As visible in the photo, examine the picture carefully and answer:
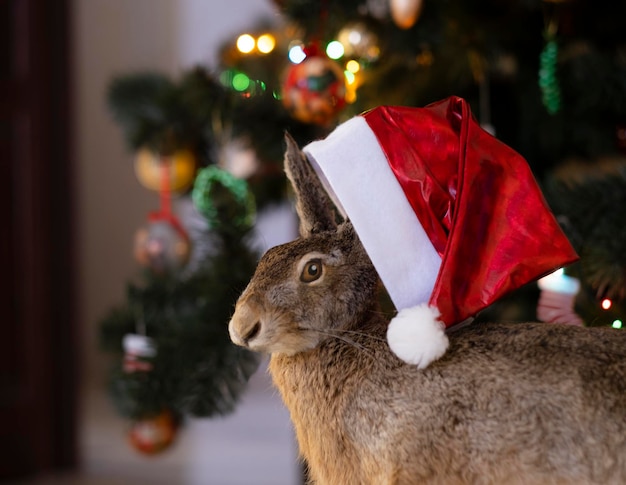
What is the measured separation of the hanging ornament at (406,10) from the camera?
680 mm

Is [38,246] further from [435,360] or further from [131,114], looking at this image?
[435,360]

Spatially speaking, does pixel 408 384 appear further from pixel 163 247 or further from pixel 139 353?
pixel 163 247

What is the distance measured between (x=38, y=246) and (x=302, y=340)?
119cm

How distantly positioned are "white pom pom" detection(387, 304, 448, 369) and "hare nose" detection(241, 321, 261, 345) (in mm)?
68

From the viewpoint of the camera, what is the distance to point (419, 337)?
0.37 metres

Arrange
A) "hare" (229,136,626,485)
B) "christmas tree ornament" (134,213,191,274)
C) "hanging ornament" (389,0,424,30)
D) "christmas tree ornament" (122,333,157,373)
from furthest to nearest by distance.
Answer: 1. "christmas tree ornament" (134,213,191,274)
2. "christmas tree ornament" (122,333,157,373)
3. "hanging ornament" (389,0,424,30)
4. "hare" (229,136,626,485)

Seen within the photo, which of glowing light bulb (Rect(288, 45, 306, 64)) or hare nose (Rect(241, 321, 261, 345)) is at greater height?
glowing light bulb (Rect(288, 45, 306, 64))

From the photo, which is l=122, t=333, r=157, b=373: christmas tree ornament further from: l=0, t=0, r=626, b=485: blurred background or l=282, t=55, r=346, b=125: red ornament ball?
l=282, t=55, r=346, b=125: red ornament ball

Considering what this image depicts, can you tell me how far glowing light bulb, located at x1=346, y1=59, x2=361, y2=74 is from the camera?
0.77m

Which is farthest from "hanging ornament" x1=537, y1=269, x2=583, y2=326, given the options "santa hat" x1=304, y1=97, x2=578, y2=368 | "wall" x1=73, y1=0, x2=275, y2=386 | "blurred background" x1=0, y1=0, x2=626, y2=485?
"wall" x1=73, y1=0, x2=275, y2=386

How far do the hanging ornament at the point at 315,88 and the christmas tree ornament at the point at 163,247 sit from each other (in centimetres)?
30

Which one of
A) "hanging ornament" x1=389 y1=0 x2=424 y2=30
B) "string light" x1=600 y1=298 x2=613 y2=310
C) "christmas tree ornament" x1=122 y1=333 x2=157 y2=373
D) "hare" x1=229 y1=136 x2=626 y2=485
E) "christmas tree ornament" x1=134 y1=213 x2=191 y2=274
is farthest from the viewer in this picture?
"christmas tree ornament" x1=134 y1=213 x2=191 y2=274

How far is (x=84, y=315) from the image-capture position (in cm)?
204

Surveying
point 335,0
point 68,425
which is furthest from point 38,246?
point 335,0
